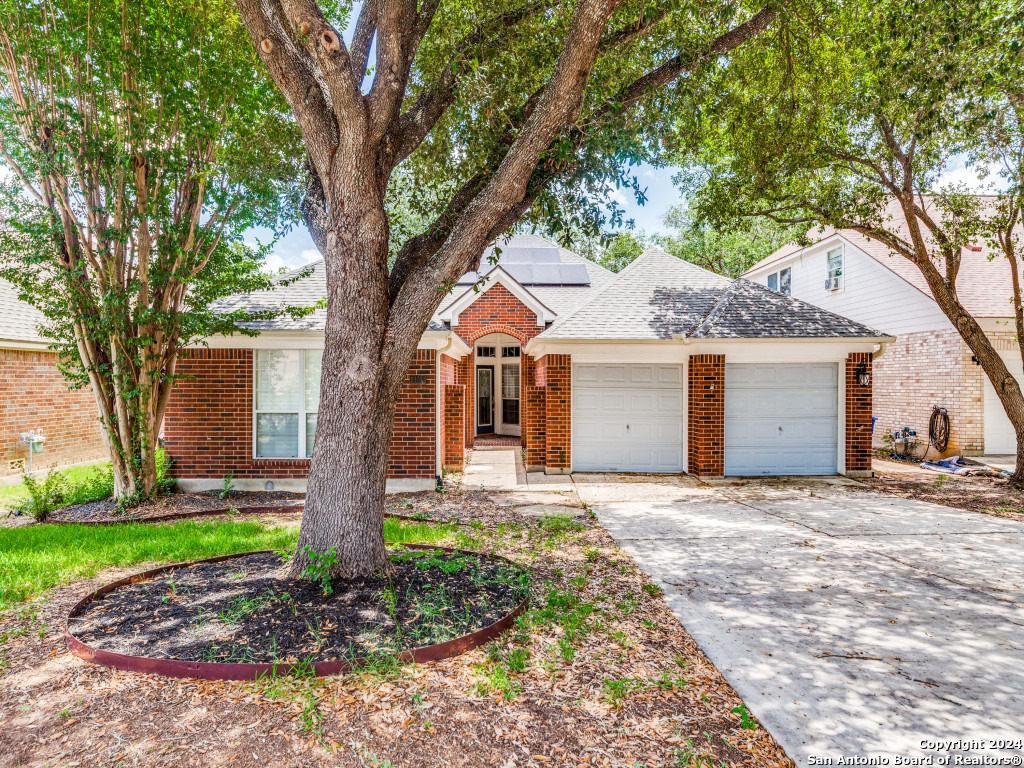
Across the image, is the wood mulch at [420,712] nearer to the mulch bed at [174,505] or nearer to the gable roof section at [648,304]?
the mulch bed at [174,505]

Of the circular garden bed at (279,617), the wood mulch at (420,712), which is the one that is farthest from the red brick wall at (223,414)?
the wood mulch at (420,712)

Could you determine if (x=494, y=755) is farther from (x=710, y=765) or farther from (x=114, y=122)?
(x=114, y=122)

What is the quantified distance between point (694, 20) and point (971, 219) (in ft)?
23.8

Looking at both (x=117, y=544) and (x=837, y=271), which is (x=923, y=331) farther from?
(x=117, y=544)

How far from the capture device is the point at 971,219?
10.6 metres

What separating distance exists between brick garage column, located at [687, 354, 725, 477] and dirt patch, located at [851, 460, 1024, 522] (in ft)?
8.74

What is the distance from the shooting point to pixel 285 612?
411cm

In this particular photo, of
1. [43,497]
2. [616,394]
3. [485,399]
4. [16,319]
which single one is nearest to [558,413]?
[616,394]

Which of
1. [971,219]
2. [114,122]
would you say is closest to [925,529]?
[971,219]

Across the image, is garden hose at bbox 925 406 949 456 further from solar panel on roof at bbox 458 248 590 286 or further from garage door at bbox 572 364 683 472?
solar panel on roof at bbox 458 248 590 286

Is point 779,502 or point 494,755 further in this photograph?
point 779,502

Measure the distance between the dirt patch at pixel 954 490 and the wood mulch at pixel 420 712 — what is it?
7520 mm

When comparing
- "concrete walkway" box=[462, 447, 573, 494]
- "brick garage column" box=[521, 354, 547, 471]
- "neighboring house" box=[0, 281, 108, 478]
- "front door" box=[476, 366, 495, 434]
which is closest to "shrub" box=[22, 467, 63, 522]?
"neighboring house" box=[0, 281, 108, 478]

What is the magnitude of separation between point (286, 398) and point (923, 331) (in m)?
15.1
